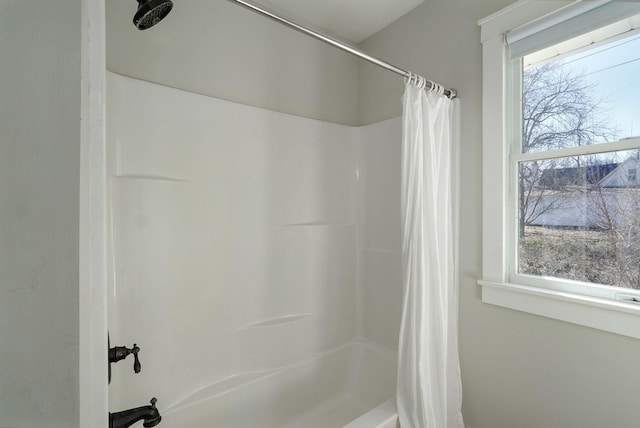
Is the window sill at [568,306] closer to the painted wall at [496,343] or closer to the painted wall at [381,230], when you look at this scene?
the painted wall at [496,343]

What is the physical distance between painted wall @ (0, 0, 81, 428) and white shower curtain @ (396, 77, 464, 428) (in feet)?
3.77

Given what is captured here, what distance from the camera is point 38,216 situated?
313 mm

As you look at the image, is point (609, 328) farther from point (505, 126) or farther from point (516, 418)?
point (505, 126)

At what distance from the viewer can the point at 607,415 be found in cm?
101

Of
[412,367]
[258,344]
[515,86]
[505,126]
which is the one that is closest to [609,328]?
[412,367]

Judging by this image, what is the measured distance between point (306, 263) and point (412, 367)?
872 mm

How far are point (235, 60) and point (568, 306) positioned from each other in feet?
6.59

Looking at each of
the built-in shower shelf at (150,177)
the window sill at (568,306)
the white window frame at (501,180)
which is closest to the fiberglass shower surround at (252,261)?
the built-in shower shelf at (150,177)

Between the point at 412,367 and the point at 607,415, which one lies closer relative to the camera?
the point at 607,415

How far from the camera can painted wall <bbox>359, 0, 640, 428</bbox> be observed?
40.1 inches

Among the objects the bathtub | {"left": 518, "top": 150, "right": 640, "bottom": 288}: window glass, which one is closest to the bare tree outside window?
{"left": 518, "top": 150, "right": 640, "bottom": 288}: window glass

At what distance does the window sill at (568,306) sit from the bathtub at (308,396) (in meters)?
0.72

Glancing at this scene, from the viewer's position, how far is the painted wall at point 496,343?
1.02 metres

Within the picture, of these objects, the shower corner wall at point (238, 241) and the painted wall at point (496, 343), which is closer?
the painted wall at point (496, 343)
